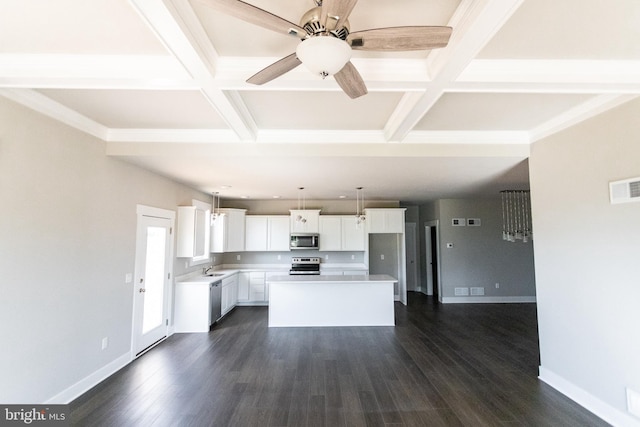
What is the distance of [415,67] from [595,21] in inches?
39.2

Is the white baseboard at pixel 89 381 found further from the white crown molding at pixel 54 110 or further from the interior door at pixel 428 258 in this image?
the interior door at pixel 428 258

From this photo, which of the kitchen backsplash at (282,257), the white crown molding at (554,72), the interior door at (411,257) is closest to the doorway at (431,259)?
the interior door at (411,257)

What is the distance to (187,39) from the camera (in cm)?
174

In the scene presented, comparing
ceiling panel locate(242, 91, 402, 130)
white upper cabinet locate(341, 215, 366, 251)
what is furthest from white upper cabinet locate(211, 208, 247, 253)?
ceiling panel locate(242, 91, 402, 130)

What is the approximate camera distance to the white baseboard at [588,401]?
8.13ft

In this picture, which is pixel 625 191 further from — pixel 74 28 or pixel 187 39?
pixel 74 28

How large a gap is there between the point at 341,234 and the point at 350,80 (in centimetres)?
584

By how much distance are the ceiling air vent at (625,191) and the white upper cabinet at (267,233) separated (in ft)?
19.1

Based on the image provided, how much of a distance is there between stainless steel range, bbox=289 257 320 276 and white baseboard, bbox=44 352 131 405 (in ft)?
12.7

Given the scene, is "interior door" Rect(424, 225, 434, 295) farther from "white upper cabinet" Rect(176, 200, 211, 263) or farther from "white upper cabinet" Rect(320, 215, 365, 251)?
"white upper cabinet" Rect(176, 200, 211, 263)

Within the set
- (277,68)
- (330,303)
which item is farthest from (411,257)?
(277,68)

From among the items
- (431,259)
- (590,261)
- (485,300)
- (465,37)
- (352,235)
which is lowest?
(485,300)

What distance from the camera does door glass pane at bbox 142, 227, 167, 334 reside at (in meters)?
4.38

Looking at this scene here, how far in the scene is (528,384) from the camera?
3293 mm
